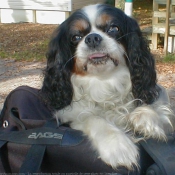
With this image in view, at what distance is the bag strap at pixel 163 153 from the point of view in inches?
65.5

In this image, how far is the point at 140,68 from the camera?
2.27m

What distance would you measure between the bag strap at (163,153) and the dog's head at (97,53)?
499mm

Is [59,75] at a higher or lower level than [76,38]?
lower

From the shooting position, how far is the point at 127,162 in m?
1.73

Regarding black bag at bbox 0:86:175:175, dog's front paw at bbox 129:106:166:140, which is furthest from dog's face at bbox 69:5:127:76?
black bag at bbox 0:86:175:175

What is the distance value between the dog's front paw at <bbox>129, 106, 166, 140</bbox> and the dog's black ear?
0.43 metres

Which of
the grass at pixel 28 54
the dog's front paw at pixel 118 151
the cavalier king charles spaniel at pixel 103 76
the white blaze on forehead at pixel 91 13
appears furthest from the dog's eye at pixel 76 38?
the grass at pixel 28 54

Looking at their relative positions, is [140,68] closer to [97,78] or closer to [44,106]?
[97,78]

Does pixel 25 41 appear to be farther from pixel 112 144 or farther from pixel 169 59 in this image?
pixel 112 144

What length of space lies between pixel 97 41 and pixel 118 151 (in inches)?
25.2

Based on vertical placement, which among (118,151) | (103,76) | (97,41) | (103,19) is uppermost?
(103,19)

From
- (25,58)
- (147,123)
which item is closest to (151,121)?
(147,123)

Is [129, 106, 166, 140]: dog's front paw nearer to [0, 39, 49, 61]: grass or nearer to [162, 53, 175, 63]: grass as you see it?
[162, 53, 175, 63]: grass

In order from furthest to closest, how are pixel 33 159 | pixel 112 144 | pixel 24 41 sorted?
pixel 24 41 < pixel 112 144 < pixel 33 159
